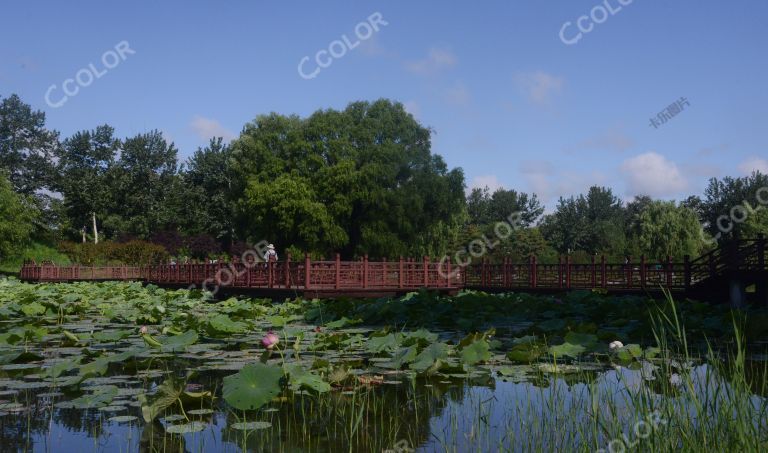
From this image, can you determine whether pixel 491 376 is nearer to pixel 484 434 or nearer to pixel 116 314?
→ pixel 484 434

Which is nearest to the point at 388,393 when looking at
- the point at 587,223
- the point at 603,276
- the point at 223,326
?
the point at 223,326

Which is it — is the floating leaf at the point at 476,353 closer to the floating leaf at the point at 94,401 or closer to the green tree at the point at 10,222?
the floating leaf at the point at 94,401

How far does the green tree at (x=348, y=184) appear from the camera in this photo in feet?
99.3

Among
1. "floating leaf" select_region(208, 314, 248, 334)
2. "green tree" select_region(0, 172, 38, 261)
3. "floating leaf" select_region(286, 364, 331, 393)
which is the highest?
"green tree" select_region(0, 172, 38, 261)

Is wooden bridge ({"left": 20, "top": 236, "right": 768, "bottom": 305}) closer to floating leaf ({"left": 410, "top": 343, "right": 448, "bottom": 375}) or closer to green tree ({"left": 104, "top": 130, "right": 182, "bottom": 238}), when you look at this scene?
floating leaf ({"left": 410, "top": 343, "right": 448, "bottom": 375})

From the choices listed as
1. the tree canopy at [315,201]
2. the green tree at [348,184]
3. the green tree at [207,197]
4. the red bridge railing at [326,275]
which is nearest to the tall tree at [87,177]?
the tree canopy at [315,201]

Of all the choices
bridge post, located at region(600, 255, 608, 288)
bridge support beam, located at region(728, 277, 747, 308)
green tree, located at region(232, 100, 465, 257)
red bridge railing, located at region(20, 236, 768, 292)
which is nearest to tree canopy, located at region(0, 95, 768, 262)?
green tree, located at region(232, 100, 465, 257)

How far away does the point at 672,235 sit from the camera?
46188 millimetres

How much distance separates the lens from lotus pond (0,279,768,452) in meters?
3.14

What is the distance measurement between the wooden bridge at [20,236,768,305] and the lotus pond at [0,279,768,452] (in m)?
8.01

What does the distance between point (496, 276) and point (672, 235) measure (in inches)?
1140

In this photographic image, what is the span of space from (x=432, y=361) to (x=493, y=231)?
58.7m

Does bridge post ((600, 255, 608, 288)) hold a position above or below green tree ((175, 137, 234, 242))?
below

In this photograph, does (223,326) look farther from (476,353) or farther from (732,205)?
(732,205)
